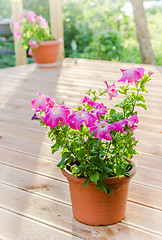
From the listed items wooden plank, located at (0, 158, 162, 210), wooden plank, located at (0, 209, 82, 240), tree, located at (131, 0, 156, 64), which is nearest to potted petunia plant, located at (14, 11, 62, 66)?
tree, located at (131, 0, 156, 64)

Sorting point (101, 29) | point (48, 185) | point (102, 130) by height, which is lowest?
point (48, 185)

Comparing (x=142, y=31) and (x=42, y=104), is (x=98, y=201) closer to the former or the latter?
(x=42, y=104)

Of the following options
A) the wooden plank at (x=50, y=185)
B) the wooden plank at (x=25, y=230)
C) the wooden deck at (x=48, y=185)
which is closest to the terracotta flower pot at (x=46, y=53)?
the wooden deck at (x=48, y=185)

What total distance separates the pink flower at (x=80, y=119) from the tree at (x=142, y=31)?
4.72 metres

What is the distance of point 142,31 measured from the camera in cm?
595

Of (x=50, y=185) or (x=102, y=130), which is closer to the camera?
(x=102, y=130)

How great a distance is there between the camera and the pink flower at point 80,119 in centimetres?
138

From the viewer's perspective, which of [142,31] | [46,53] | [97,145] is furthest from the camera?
[142,31]

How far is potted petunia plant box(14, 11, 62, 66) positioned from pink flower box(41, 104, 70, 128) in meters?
3.43

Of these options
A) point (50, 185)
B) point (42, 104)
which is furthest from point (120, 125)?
point (50, 185)

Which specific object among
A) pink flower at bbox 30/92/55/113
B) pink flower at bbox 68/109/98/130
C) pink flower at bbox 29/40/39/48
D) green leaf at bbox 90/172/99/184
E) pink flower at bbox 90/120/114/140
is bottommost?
green leaf at bbox 90/172/99/184

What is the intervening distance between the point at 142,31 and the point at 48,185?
4.43 m

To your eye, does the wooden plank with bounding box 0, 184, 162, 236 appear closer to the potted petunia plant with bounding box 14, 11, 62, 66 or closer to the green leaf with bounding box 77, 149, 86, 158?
the green leaf with bounding box 77, 149, 86, 158

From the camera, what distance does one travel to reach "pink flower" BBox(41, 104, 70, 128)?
1.39 m
